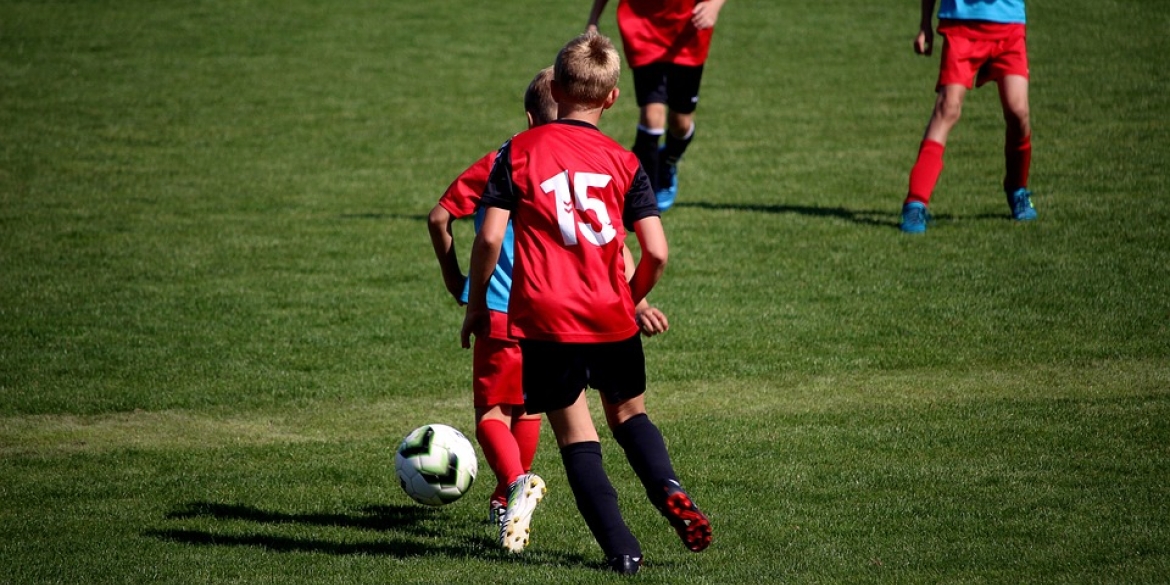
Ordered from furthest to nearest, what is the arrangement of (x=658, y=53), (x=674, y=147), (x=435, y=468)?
1. (x=674, y=147)
2. (x=658, y=53)
3. (x=435, y=468)

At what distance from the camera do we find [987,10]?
8914mm

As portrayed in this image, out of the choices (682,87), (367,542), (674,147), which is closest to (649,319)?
(367,542)

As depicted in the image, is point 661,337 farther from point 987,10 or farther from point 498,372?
point 987,10

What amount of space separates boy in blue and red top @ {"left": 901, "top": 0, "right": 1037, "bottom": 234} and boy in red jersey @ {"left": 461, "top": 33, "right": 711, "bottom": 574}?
5407 mm

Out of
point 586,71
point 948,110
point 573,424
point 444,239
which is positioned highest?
point 586,71

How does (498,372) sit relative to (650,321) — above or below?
below

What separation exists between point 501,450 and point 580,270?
88cm

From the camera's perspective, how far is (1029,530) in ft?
14.5

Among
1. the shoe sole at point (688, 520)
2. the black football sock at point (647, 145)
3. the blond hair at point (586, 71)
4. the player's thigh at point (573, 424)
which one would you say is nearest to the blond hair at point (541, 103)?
the blond hair at point (586, 71)

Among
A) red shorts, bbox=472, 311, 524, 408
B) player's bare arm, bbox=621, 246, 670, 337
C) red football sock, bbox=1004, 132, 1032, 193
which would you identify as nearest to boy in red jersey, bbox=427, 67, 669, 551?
red shorts, bbox=472, 311, 524, 408

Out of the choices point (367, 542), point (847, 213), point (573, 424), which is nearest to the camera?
point (573, 424)

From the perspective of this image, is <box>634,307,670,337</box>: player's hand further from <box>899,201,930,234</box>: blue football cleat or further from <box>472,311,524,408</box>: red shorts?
<box>899,201,930,234</box>: blue football cleat

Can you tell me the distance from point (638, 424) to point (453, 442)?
1.01m

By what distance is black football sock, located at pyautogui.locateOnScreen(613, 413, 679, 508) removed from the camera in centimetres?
401
